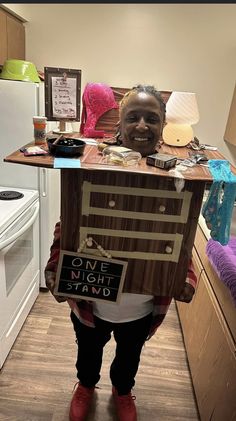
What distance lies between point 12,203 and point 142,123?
1166mm

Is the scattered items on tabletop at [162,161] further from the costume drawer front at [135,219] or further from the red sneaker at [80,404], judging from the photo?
the red sneaker at [80,404]

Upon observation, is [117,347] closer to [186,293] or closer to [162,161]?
[186,293]

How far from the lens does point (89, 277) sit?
917mm

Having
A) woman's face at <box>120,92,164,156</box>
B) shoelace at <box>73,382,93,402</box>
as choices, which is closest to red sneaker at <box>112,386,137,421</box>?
shoelace at <box>73,382,93,402</box>

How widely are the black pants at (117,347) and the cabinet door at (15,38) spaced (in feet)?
5.90

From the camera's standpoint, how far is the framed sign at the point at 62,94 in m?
1.05

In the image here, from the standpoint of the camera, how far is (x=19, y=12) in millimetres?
2107

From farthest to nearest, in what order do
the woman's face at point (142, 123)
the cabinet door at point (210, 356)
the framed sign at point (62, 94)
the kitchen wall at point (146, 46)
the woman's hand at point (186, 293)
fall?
1. the kitchen wall at point (146, 46)
2. the cabinet door at point (210, 356)
3. the framed sign at point (62, 94)
4. the woman's hand at point (186, 293)
5. the woman's face at point (142, 123)

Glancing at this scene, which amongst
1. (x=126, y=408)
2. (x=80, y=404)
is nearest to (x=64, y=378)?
(x=80, y=404)

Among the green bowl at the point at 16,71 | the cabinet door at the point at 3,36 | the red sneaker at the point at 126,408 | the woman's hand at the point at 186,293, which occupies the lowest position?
the red sneaker at the point at 126,408

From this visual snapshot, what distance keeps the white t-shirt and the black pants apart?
31mm

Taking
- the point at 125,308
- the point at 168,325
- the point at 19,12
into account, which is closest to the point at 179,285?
the point at 125,308

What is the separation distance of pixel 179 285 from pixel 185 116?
1.17 meters

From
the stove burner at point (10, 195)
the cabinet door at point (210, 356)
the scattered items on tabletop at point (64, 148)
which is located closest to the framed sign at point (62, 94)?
the scattered items on tabletop at point (64, 148)
